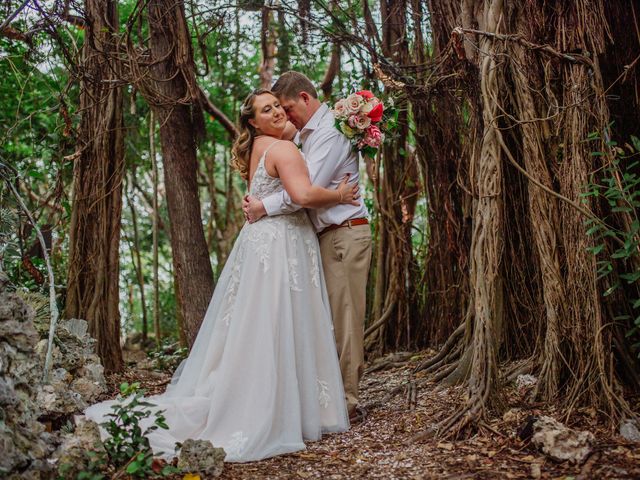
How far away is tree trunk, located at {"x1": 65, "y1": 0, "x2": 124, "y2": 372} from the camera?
4773 millimetres

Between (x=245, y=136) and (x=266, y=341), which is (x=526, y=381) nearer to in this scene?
(x=266, y=341)

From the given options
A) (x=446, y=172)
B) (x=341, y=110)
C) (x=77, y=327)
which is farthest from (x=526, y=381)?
(x=77, y=327)

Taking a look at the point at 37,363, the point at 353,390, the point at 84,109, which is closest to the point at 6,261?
the point at 84,109

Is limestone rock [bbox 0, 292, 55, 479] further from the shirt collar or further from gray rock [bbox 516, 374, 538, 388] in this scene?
gray rock [bbox 516, 374, 538, 388]

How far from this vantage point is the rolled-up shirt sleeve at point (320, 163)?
3.72m

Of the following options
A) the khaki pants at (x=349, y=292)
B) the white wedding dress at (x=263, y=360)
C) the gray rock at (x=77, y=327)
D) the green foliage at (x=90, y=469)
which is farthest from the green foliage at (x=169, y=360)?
the green foliage at (x=90, y=469)

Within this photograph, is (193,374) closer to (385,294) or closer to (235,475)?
(235,475)

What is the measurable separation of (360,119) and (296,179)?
1.80ft

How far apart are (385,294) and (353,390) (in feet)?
7.30

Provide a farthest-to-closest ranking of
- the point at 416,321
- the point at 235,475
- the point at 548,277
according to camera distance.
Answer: the point at 416,321 < the point at 548,277 < the point at 235,475

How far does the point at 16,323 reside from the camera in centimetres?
275

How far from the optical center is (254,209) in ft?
12.4

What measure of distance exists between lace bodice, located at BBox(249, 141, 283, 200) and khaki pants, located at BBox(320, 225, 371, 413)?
0.44m

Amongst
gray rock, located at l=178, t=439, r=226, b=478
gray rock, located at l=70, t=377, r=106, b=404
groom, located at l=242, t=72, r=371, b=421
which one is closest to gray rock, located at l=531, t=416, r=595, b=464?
groom, located at l=242, t=72, r=371, b=421
